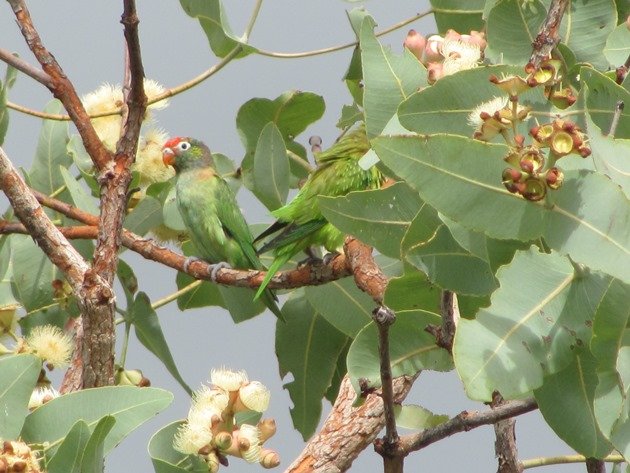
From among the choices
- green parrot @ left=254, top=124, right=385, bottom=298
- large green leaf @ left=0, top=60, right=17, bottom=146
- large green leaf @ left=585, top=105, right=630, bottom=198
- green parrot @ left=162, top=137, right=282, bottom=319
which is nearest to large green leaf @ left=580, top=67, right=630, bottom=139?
large green leaf @ left=585, top=105, right=630, bottom=198

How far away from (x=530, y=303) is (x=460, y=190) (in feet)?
0.62

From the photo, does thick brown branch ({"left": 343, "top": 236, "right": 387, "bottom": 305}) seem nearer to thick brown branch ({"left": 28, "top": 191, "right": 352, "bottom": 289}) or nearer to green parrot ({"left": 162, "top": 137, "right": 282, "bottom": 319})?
thick brown branch ({"left": 28, "top": 191, "right": 352, "bottom": 289})

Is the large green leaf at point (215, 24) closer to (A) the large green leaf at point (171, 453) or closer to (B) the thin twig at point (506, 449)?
(A) the large green leaf at point (171, 453)

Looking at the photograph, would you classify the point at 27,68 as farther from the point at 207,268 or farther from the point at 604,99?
the point at 604,99

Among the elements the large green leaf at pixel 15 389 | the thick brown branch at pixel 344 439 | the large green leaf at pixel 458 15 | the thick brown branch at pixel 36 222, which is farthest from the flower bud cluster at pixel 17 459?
the large green leaf at pixel 458 15

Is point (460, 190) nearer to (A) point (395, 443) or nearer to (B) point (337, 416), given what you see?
(A) point (395, 443)

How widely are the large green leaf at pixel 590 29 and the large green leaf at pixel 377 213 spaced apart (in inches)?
21.7

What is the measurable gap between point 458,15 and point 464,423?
1.13 m

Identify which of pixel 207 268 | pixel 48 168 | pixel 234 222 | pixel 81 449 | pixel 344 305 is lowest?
pixel 234 222

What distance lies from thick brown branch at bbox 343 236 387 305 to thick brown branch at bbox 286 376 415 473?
0.54 meters

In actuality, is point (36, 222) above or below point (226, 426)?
above

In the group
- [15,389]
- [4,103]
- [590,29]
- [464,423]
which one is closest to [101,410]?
[15,389]

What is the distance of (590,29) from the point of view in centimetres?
209

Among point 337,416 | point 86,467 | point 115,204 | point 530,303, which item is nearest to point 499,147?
point 530,303
